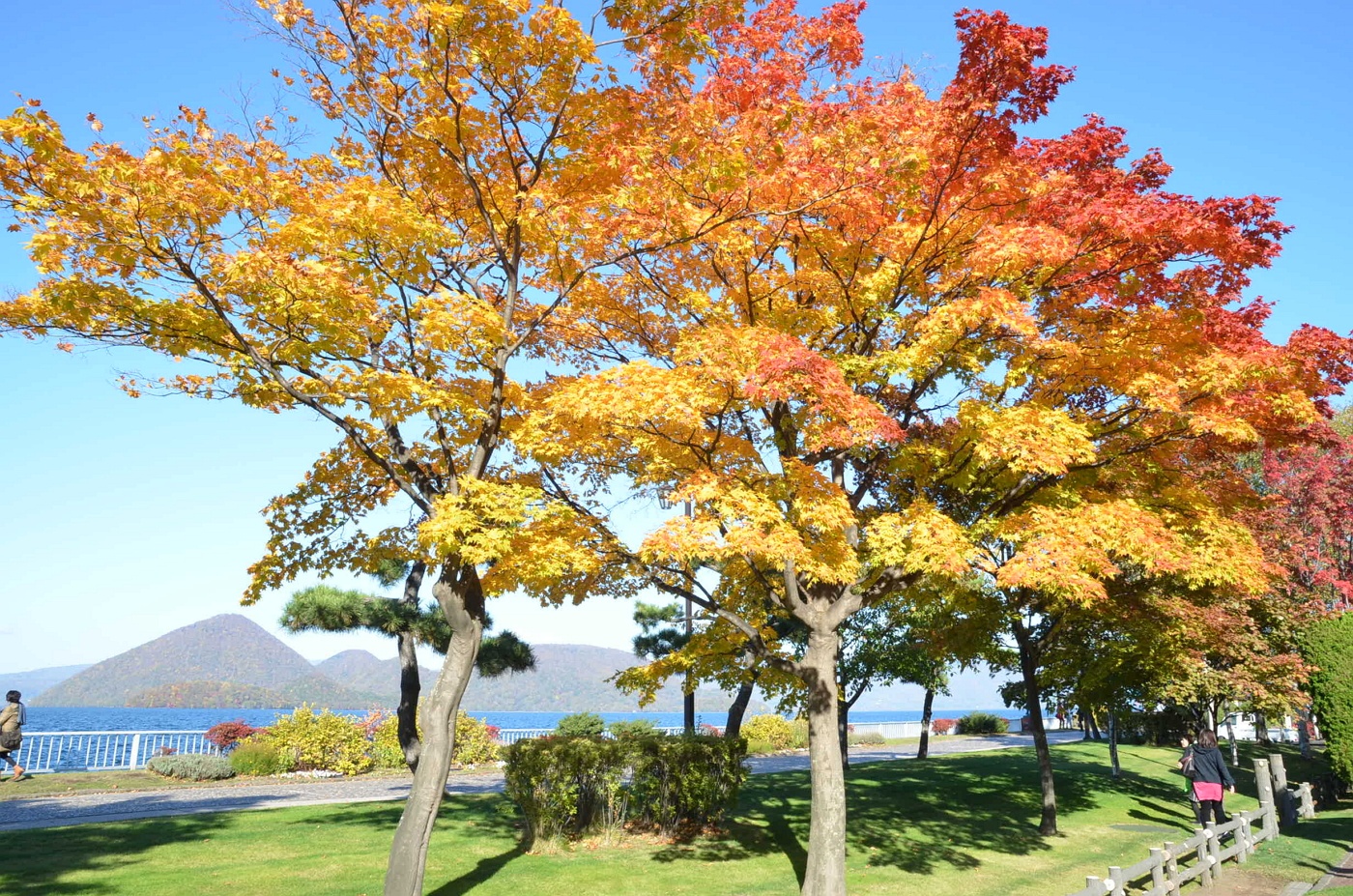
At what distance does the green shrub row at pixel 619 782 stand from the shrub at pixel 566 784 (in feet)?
0.04

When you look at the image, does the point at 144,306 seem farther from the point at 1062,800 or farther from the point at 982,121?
the point at 1062,800

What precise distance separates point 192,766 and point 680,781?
1274 cm

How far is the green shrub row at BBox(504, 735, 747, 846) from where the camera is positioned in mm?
11281

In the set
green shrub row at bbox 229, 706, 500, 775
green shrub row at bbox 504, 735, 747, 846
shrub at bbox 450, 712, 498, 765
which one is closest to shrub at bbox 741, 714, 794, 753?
shrub at bbox 450, 712, 498, 765

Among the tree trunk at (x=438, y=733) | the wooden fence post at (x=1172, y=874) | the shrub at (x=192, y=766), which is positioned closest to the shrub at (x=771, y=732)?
the shrub at (x=192, y=766)

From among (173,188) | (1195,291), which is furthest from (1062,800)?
(173,188)

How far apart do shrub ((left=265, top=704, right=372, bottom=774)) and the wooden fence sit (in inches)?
663

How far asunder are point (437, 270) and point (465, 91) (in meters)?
2.25

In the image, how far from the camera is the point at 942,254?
9773mm

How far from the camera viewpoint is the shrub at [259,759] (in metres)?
19.1

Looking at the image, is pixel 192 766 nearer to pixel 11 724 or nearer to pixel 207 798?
pixel 207 798

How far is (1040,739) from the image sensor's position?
14.7m

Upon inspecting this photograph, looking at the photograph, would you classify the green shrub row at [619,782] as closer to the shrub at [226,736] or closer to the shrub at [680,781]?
the shrub at [680,781]

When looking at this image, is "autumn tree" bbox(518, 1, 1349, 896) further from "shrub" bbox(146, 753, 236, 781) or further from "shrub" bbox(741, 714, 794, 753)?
"shrub" bbox(741, 714, 794, 753)
